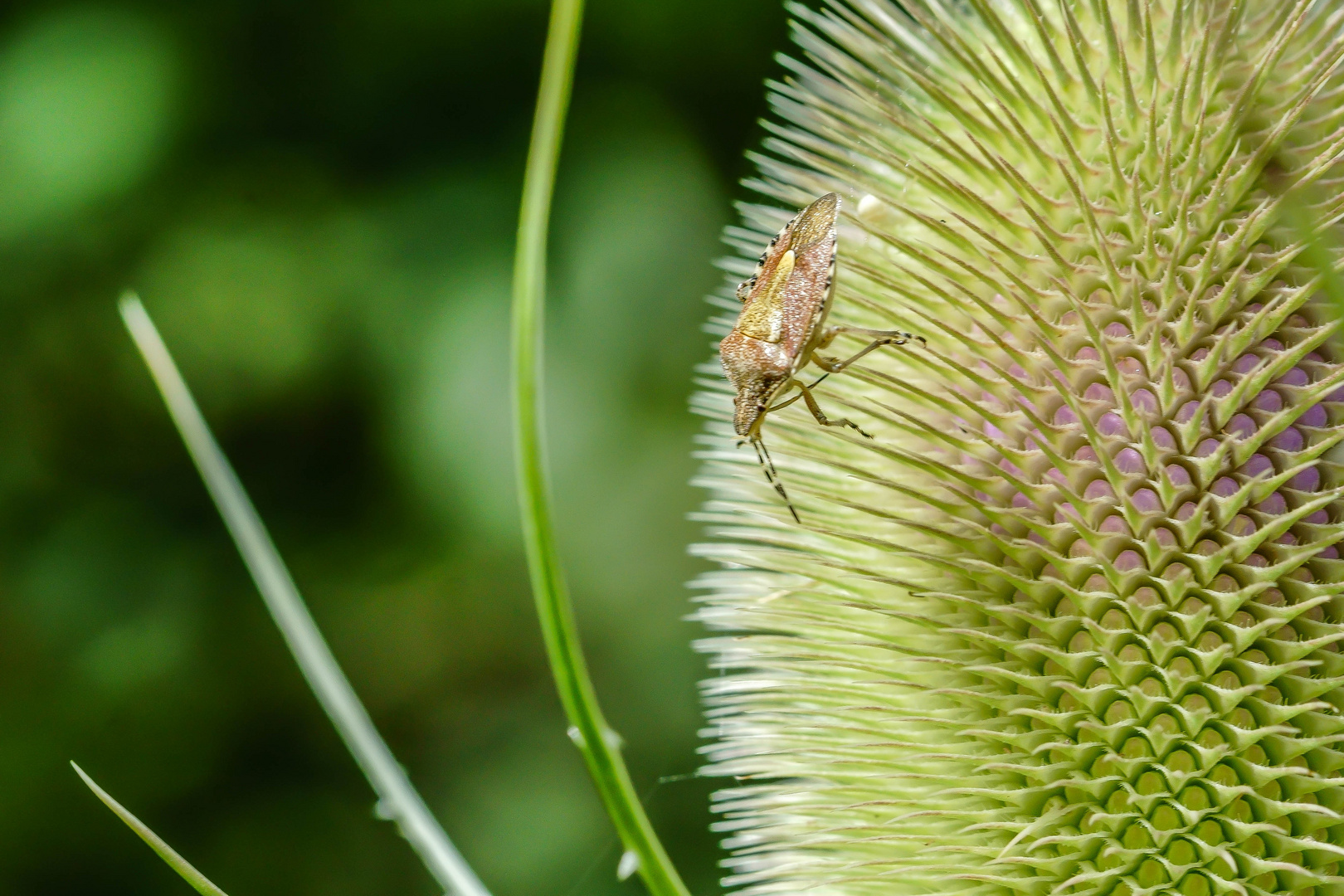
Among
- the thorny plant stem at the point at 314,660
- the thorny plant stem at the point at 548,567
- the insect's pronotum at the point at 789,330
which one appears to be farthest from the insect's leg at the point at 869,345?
the thorny plant stem at the point at 314,660

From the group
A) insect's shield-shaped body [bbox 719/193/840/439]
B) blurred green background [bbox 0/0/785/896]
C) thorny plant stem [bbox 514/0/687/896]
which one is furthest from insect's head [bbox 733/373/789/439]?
blurred green background [bbox 0/0/785/896]

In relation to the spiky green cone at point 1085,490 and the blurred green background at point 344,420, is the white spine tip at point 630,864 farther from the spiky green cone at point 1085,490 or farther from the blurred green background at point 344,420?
the blurred green background at point 344,420

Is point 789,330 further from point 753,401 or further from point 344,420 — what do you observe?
point 344,420

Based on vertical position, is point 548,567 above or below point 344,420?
below

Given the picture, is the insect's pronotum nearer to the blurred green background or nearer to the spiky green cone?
the spiky green cone

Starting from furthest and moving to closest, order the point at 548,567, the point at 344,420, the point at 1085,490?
1. the point at 344,420
2. the point at 1085,490
3. the point at 548,567

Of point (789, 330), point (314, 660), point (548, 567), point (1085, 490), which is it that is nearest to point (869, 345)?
point (789, 330)

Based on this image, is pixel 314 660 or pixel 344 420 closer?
pixel 314 660
